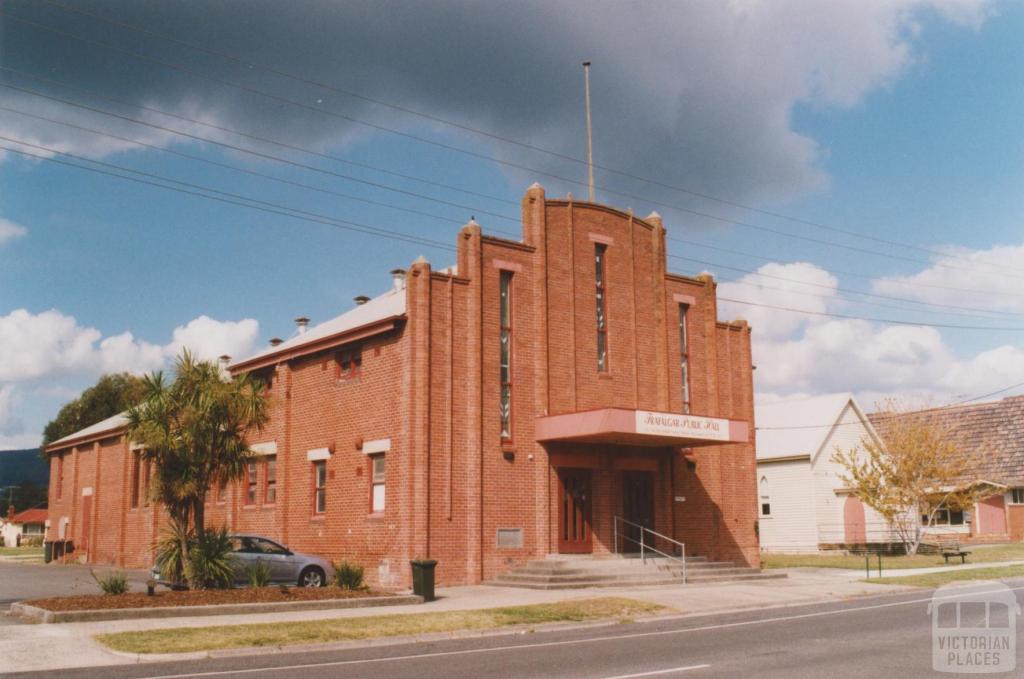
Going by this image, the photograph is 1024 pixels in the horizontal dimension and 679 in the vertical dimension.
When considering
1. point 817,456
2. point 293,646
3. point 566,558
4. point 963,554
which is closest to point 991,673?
point 293,646

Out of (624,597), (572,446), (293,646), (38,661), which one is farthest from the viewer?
(572,446)

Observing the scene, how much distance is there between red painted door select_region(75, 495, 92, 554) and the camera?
152ft

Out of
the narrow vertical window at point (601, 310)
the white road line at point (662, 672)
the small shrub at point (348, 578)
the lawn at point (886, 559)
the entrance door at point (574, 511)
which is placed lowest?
the lawn at point (886, 559)

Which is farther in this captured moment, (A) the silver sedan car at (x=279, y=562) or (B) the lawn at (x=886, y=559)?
(B) the lawn at (x=886, y=559)

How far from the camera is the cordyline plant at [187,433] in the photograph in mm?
21141

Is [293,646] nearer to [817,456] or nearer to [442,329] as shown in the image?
[442,329]

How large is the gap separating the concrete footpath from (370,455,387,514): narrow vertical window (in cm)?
335

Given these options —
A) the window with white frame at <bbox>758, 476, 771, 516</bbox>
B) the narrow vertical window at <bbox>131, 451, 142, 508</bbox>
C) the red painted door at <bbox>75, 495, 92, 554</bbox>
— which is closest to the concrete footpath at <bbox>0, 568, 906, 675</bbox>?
the window with white frame at <bbox>758, 476, 771, 516</bbox>

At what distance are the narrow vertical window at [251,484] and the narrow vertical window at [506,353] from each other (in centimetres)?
1035

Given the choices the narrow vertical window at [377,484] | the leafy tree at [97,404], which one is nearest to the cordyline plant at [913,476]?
the narrow vertical window at [377,484]

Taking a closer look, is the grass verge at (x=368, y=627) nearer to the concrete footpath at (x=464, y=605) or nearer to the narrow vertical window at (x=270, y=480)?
the concrete footpath at (x=464, y=605)

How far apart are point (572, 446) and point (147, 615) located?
13.8 m

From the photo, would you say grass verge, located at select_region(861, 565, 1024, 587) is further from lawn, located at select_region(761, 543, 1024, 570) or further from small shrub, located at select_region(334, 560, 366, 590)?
small shrub, located at select_region(334, 560, 366, 590)

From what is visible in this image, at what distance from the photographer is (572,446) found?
93.0ft
